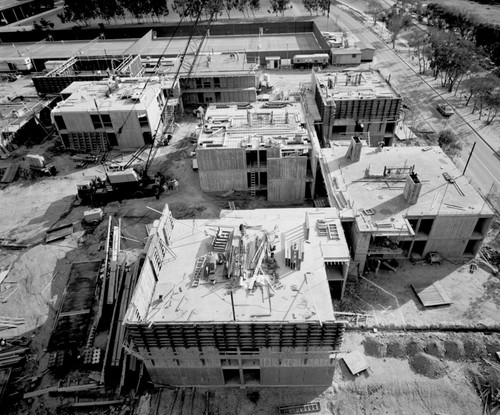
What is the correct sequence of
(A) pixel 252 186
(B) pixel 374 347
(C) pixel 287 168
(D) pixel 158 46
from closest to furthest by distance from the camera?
(B) pixel 374 347
(C) pixel 287 168
(A) pixel 252 186
(D) pixel 158 46

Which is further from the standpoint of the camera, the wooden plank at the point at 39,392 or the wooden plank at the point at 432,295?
the wooden plank at the point at 432,295

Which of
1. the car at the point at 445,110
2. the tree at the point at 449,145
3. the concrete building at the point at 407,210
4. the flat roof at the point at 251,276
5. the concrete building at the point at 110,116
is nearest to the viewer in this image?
the flat roof at the point at 251,276

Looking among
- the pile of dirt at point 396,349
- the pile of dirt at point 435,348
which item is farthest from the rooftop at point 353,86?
the pile of dirt at point 435,348

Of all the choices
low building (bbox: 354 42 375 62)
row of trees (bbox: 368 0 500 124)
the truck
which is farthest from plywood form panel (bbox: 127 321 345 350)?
low building (bbox: 354 42 375 62)

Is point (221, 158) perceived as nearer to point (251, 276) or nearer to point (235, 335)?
point (251, 276)

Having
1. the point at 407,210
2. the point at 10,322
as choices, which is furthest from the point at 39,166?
the point at 407,210

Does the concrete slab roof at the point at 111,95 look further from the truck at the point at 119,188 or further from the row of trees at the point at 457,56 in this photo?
the row of trees at the point at 457,56
